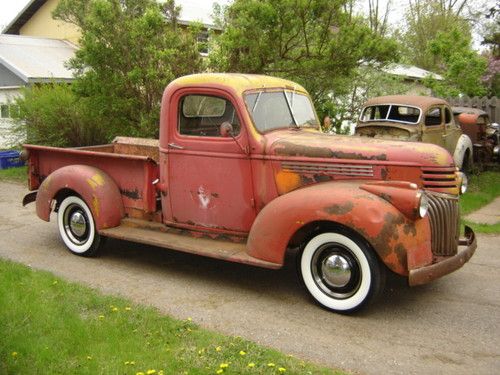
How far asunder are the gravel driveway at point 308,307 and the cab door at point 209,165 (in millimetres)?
649

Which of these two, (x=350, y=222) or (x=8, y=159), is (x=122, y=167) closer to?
(x=350, y=222)

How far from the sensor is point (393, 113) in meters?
11.0

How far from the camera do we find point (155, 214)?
6289mm

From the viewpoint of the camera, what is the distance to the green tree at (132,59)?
10.6m

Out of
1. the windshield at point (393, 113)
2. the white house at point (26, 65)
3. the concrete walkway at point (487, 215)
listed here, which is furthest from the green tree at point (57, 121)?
the concrete walkway at point (487, 215)

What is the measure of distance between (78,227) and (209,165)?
2.02 meters

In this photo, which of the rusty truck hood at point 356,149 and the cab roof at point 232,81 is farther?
the cab roof at point 232,81

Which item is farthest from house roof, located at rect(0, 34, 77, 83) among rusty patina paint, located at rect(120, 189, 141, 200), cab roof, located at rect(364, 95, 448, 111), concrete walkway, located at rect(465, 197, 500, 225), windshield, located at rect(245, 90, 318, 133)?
concrete walkway, located at rect(465, 197, 500, 225)

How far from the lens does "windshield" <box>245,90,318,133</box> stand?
566cm

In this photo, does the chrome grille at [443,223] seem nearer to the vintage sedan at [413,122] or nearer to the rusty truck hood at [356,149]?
the rusty truck hood at [356,149]

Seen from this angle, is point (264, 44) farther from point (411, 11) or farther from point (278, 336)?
point (411, 11)

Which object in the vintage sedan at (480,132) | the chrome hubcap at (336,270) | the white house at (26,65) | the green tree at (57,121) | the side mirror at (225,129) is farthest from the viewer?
the white house at (26,65)

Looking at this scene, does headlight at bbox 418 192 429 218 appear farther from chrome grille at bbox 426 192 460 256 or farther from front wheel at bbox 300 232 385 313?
front wheel at bbox 300 232 385 313

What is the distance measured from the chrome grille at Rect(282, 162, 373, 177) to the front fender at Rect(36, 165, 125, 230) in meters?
2.15
